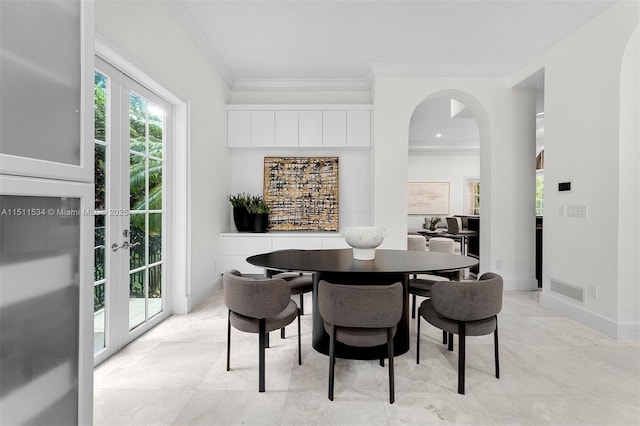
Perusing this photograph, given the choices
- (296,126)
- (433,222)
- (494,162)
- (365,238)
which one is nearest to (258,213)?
(296,126)

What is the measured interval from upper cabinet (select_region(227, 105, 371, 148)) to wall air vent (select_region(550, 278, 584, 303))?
2.72 metres

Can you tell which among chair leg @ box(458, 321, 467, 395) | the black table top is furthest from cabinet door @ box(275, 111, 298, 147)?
chair leg @ box(458, 321, 467, 395)

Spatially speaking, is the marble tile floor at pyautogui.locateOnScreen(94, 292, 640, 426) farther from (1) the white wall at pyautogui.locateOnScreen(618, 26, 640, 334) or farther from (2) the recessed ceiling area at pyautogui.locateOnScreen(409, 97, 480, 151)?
(2) the recessed ceiling area at pyautogui.locateOnScreen(409, 97, 480, 151)

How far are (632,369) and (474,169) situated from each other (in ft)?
26.0

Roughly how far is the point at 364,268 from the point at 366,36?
268cm

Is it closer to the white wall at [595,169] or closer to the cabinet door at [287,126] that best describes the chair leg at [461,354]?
the white wall at [595,169]

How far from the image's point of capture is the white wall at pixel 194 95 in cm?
222

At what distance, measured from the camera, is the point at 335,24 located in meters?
3.13

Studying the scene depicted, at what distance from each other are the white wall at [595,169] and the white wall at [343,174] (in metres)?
2.23

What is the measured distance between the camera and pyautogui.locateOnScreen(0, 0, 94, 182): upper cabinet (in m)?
0.72

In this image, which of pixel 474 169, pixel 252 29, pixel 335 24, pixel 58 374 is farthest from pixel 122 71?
pixel 474 169

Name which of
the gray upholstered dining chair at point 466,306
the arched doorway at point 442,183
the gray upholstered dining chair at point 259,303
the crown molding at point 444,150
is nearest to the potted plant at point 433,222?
the arched doorway at point 442,183

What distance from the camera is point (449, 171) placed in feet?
30.6

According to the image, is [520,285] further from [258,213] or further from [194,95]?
[194,95]
